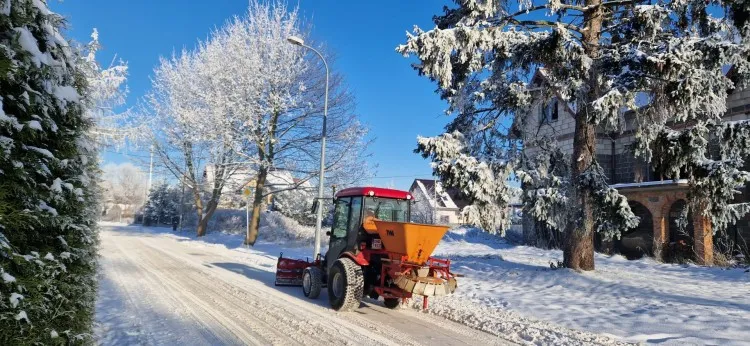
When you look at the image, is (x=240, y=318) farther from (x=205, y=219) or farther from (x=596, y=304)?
(x=205, y=219)

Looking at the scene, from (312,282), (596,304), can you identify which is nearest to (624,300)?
(596,304)

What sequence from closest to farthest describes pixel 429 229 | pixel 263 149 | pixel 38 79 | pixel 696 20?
pixel 38 79 → pixel 429 229 → pixel 696 20 → pixel 263 149

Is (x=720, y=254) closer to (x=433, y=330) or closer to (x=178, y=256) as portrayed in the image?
(x=433, y=330)

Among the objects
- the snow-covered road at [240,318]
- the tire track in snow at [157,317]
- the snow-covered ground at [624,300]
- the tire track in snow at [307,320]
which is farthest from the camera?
the snow-covered ground at [624,300]

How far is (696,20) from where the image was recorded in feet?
34.4

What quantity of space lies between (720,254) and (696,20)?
29.2 ft

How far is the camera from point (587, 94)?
11.1 m

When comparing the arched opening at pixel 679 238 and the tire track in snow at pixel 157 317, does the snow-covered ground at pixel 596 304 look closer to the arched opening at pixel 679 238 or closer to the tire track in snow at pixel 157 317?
the tire track in snow at pixel 157 317

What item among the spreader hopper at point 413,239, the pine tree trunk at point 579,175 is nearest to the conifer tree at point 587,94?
the pine tree trunk at point 579,175

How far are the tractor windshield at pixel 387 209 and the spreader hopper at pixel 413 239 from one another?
1077mm

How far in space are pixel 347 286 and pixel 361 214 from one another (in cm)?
164

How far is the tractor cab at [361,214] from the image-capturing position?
30.0 ft

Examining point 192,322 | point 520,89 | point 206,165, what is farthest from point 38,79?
point 206,165

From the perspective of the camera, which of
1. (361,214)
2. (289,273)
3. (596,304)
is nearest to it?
(596,304)
